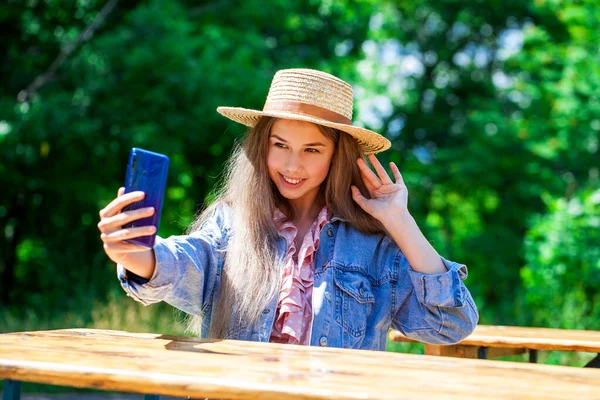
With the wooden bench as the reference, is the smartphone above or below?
above

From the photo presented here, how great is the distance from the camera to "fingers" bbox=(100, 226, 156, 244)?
192 centimetres

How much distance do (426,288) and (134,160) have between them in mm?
1045

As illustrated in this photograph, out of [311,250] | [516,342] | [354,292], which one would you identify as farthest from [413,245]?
[516,342]

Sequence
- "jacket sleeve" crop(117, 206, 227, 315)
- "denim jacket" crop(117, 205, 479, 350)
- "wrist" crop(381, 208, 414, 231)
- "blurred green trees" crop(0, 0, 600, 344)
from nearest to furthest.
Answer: "jacket sleeve" crop(117, 206, 227, 315)
"denim jacket" crop(117, 205, 479, 350)
"wrist" crop(381, 208, 414, 231)
"blurred green trees" crop(0, 0, 600, 344)

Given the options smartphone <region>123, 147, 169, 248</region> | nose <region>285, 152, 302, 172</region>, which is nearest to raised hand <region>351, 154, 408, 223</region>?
nose <region>285, 152, 302, 172</region>

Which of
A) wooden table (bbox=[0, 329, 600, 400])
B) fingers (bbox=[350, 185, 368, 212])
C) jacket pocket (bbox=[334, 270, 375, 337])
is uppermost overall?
fingers (bbox=[350, 185, 368, 212])

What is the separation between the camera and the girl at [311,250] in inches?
99.0

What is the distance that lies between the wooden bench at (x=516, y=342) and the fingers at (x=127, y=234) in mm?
1506

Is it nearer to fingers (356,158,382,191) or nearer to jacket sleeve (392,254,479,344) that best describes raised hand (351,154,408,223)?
fingers (356,158,382,191)

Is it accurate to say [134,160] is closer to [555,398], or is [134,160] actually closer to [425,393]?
[425,393]

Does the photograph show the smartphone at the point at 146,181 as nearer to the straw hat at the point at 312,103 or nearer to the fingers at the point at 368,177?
the straw hat at the point at 312,103

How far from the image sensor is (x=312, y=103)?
107 inches

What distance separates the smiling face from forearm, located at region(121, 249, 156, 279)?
64 centimetres

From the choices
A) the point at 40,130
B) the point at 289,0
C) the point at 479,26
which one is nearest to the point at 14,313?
the point at 40,130
